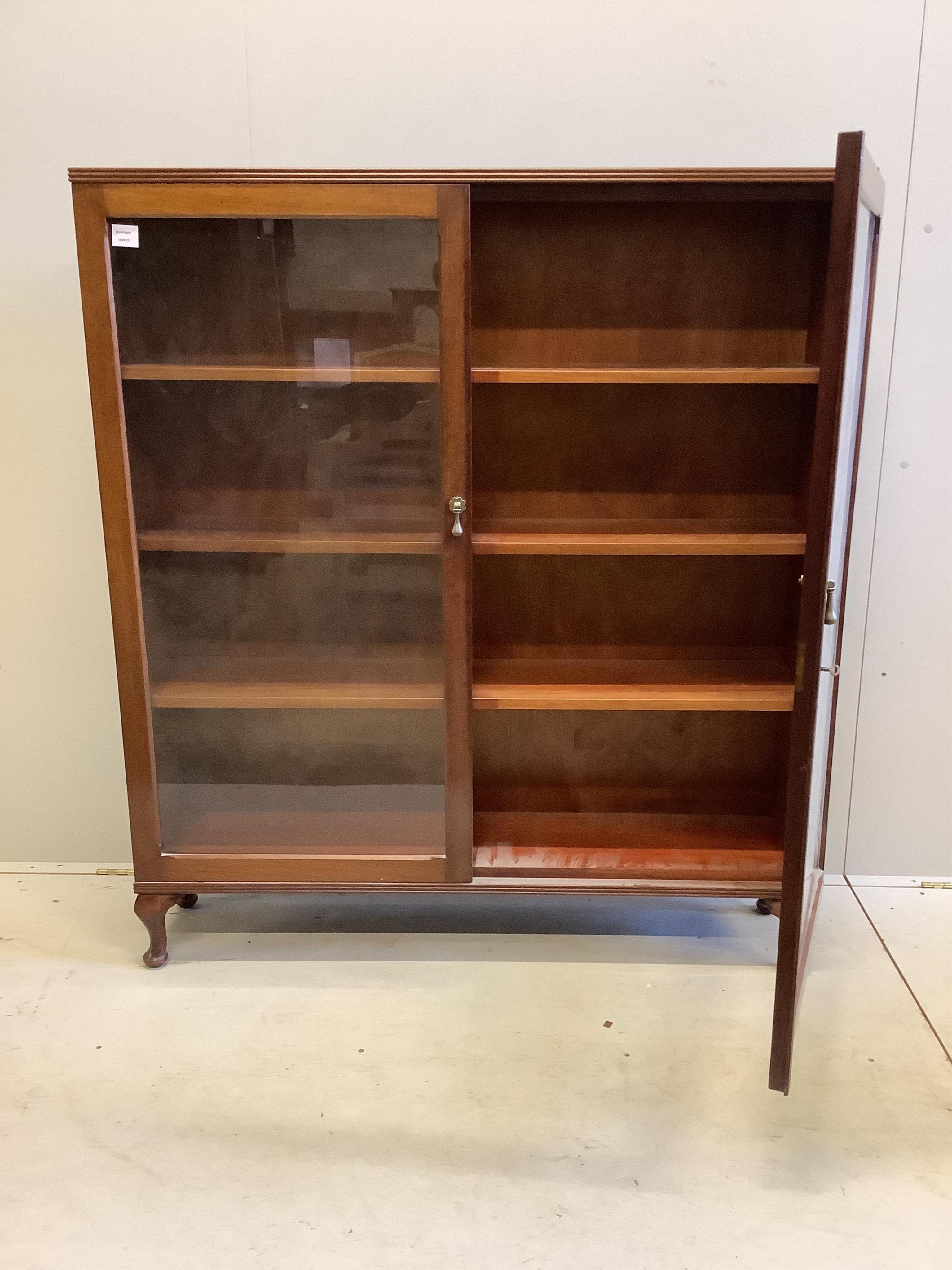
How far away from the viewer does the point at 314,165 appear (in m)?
2.05

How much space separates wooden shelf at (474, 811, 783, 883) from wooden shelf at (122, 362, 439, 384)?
1.05 m

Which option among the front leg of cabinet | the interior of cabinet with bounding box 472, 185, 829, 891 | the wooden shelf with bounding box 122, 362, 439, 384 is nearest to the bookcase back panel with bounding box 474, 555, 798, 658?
the interior of cabinet with bounding box 472, 185, 829, 891

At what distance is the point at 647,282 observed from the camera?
1.98 metres

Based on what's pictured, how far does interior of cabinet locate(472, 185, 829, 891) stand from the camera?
6.38 ft

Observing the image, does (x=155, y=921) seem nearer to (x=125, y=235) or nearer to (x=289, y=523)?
(x=289, y=523)

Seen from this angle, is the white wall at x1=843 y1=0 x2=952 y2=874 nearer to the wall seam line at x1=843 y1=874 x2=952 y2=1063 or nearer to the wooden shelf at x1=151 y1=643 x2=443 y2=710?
the wall seam line at x1=843 y1=874 x2=952 y2=1063

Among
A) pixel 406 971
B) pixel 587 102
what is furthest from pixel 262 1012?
pixel 587 102

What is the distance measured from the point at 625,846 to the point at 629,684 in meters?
0.38

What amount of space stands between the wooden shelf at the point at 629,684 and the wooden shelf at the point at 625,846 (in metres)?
0.30

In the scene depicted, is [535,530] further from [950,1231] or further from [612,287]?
[950,1231]

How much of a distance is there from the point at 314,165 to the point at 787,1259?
226cm

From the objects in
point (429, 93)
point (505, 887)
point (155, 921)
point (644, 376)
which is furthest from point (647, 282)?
point (155, 921)

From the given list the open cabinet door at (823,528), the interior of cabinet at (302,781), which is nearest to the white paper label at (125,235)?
the interior of cabinet at (302,781)

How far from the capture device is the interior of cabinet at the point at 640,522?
6.38ft
